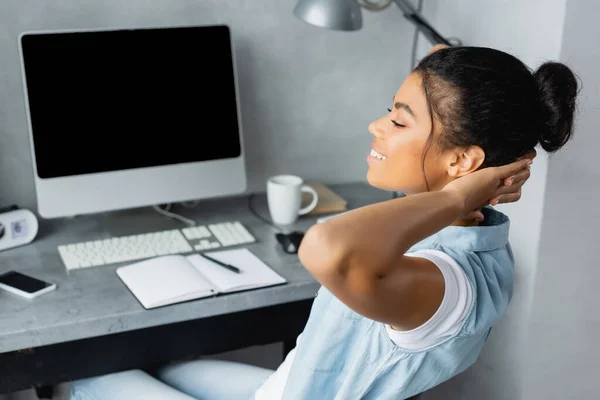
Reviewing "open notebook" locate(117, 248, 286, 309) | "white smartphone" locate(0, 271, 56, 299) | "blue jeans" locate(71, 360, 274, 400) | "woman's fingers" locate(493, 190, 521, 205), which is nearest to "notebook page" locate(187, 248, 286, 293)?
"open notebook" locate(117, 248, 286, 309)

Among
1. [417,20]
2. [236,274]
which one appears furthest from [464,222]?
[417,20]

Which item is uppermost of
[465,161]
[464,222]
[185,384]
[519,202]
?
[465,161]

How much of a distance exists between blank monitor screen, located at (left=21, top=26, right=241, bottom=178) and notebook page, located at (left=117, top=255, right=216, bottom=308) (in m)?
0.26

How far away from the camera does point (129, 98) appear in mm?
1665

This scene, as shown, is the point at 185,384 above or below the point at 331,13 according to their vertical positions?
below

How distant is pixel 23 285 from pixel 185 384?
1.24 feet

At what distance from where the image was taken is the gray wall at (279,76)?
1.73 m

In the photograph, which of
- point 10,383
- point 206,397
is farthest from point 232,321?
point 10,383

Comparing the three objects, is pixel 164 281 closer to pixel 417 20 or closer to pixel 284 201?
pixel 284 201

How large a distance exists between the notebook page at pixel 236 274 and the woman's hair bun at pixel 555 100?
63cm

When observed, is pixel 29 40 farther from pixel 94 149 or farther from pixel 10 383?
pixel 10 383

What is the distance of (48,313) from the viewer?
1362mm

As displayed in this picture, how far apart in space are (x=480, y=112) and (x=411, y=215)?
0.25 meters

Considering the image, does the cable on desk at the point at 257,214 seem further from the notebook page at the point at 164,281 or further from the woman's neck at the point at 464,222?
the woman's neck at the point at 464,222
